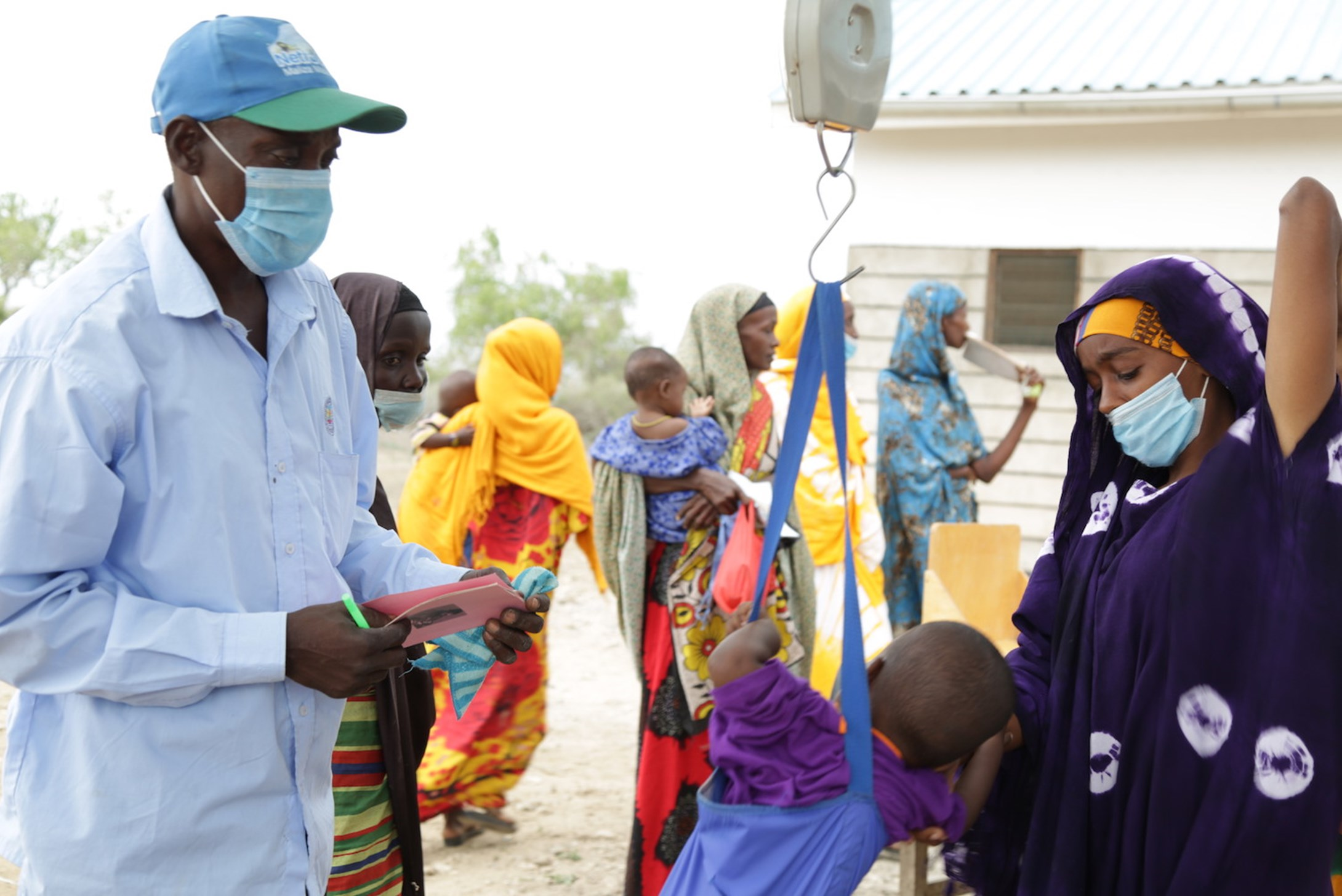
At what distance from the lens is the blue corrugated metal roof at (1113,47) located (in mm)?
8727

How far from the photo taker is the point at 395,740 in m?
2.77

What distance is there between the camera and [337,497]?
200cm

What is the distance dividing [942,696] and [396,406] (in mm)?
1864

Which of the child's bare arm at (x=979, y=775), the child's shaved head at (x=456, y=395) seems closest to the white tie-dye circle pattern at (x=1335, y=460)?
the child's bare arm at (x=979, y=775)

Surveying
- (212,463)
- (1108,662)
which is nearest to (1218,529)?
(1108,662)

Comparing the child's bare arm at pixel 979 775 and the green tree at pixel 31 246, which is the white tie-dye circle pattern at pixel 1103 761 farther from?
the green tree at pixel 31 246

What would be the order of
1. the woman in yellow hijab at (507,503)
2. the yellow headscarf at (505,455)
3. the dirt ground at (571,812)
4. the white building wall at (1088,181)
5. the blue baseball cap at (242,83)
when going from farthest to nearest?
the white building wall at (1088,181)
the yellow headscarf at (505,455)
the woman in yellow hijab at (507,503)
the dirt ground at (571,812)
the blue baseball cap at (242,83)

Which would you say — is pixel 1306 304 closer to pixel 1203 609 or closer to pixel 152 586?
pixel 1203 609

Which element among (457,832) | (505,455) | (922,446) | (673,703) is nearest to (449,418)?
(505,455)

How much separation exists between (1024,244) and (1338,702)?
788 centimetres

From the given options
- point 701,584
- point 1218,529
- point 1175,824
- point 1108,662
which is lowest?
point 701,584

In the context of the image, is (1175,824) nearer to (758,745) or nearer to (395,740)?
(758,745)

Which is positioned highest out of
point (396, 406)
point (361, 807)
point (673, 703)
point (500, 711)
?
point (396, 406)

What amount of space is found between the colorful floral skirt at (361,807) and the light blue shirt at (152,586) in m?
0.92
